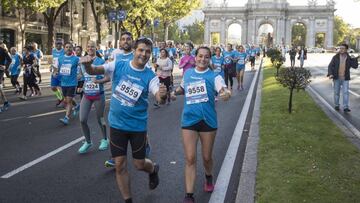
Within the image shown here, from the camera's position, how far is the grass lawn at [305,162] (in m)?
5.64

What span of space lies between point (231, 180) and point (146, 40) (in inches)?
96.2

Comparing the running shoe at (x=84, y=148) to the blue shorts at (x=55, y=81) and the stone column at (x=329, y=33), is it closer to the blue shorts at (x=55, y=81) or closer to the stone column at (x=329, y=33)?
the blue shorts at (x=55, y=81)

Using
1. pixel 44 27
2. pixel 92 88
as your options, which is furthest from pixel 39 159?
pixel 44 27

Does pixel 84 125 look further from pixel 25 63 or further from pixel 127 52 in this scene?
pixel 25 63

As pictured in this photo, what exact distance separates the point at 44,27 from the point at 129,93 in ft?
152

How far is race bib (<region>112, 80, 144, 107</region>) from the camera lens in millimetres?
5133

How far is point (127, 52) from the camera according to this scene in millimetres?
7672

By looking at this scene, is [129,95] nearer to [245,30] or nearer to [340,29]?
[245,30]

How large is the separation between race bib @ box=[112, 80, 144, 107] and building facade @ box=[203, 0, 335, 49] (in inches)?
4611

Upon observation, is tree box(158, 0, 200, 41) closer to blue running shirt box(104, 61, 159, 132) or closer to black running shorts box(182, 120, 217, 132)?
black running shorts box(182, 120, 217, 132)

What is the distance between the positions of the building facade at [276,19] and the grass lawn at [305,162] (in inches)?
4418

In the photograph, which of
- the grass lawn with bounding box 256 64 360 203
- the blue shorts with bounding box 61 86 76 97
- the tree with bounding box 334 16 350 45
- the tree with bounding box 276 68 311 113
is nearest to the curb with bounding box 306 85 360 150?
the grass lawn with bounding box 256 64 360 203

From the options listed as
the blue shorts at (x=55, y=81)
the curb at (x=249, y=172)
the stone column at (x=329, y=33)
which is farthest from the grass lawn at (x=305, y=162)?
the stone column at (x=329, y=33)

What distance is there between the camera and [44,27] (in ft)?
160
